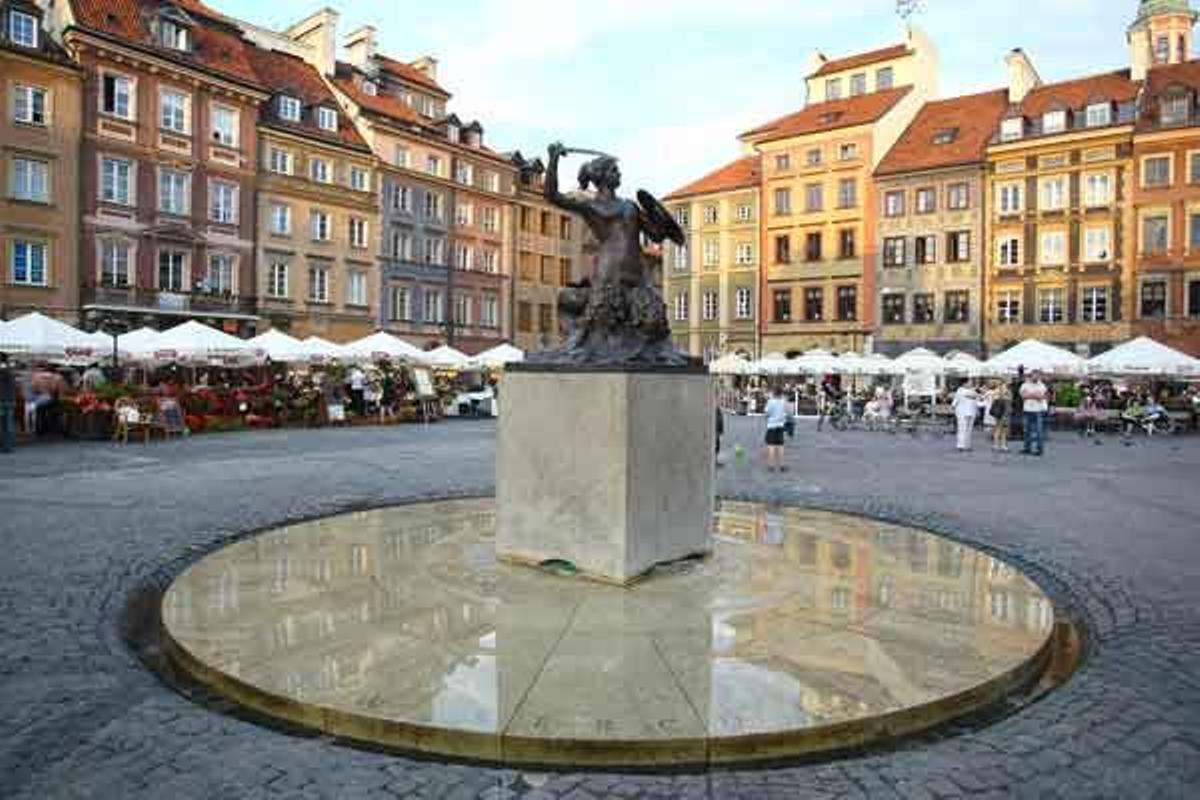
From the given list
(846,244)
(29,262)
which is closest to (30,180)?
(29,262)

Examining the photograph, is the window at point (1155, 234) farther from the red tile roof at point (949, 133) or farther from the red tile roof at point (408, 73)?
the red tile roof at point (408, 73)

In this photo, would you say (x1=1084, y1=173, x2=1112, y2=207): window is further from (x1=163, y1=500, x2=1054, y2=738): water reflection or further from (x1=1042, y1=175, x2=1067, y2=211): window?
(x1=163, y1=500, x2=1054, y2=738): water reflection

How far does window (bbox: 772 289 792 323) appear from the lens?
174ft

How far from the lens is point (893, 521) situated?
959 cm

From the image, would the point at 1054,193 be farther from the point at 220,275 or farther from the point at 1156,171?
the point at 220,275

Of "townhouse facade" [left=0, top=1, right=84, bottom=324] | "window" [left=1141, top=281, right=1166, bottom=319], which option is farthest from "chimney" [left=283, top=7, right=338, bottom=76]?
"window" [left=1141, top=281, right=1166, bottom=319]

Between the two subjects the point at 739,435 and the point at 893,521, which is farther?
the point at 739,435

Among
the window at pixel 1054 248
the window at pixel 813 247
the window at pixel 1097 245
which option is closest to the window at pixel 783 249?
the window at pixel 813 247

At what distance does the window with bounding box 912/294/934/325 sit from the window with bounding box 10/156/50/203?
42553mm

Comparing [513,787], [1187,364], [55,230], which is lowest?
[513,787]

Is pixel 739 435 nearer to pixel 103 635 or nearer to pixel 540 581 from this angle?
pixel 540 581

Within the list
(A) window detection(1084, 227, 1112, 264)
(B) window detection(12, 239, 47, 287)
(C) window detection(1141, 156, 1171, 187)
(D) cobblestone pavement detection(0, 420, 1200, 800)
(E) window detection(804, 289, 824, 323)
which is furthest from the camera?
(E) window detection(804, 289, 824, 323)

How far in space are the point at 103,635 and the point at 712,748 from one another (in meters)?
4.08

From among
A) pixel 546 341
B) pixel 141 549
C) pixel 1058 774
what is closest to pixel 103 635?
pixel 141 549
